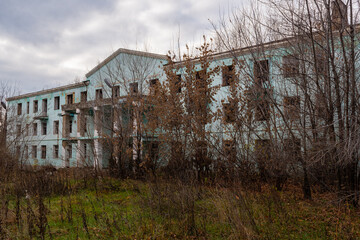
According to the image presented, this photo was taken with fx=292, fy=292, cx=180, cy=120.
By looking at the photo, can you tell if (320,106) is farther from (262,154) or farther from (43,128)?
(43,128)

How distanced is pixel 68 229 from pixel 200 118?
6.65 meters

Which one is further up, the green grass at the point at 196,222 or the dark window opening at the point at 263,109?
the dark window opening at the point at 263,109

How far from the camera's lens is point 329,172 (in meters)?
10.3

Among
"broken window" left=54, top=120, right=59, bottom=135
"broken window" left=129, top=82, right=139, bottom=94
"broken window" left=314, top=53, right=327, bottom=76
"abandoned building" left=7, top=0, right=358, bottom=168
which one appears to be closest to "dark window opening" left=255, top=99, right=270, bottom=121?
"abandoned building" left=7, top=0, right=358, bottom=168

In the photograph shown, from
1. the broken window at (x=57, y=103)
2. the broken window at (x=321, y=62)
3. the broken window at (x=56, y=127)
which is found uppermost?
Answer: the broken window at (x=57, y=103)

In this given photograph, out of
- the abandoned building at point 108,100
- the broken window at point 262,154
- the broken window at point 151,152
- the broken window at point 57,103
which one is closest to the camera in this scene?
the abandoned building at point 108,100

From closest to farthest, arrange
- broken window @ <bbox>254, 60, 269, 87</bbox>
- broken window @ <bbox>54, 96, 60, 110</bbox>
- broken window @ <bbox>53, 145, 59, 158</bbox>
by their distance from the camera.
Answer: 1. broken window @ <bbox>254, 60, 269, 87</bbox>
2. broken window @ <bbox>53, 145, 59, 158</bbox>
3. broken window @ <bbox>54, 96, 60, 110</bbox>

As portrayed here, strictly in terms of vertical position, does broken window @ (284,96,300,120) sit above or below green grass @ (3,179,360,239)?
above

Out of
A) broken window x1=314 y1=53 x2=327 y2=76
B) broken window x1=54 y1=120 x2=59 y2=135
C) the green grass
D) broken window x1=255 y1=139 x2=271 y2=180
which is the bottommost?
the green grass

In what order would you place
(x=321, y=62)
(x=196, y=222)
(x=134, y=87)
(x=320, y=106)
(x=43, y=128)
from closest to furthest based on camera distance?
1. (x=196, y=222)
2. (x=320, y=106)
3. (x=321, y=62)
4. (x=134, y=87)
5. (x=43, y=128)

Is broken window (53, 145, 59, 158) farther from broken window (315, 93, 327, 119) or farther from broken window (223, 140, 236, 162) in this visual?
broken window (315, 93, 327, 119)

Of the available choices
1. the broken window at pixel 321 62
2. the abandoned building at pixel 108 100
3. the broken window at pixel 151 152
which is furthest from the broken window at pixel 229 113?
the broken window at pixel 151 152

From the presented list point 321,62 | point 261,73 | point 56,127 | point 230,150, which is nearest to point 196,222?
point 230,150

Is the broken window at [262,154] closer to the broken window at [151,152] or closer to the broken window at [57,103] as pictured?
the broken window at [151,152]
